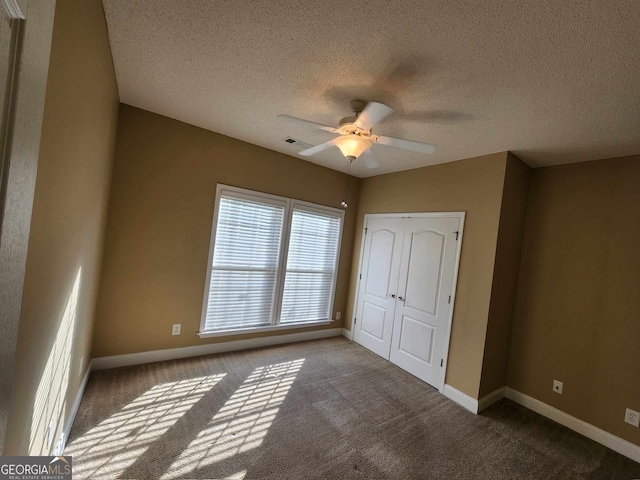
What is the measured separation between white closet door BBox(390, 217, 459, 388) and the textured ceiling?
1.14m

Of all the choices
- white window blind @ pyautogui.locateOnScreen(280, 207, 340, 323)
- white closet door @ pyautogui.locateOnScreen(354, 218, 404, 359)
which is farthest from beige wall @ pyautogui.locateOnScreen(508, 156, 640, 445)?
white window blind @ pyautogui.locateOnScreen(280, 207, 340, 323)

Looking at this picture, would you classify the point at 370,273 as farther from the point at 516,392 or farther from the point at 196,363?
the point at 196,363

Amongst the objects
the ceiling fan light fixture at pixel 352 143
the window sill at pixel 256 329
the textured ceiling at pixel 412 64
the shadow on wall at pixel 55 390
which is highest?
the textured ceiling at pixel 412 64

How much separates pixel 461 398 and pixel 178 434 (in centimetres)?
266

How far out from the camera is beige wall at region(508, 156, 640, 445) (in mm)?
2453

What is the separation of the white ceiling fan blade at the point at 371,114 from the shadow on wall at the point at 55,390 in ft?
6.86

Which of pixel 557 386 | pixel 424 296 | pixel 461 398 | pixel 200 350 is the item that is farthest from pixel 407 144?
pixel 200 350

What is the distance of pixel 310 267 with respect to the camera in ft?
13.5

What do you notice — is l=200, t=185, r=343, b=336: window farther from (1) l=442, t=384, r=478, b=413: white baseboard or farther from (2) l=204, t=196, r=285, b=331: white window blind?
(1) l=442, t=384, r=478, b=413: white baseboard

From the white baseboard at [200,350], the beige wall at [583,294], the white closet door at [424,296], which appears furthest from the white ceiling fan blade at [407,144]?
the white baseboard at [200,350]

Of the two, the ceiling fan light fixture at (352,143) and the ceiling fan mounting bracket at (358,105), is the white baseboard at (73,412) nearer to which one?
the ceiling fan light fixture at (352,143)

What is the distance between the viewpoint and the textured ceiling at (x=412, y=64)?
1338 mm

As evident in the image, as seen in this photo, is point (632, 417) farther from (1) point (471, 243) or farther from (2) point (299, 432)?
(2) point (299, 432)

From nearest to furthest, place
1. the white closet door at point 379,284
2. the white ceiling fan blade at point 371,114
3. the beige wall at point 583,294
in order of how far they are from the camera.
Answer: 1. the white ceiling fan blade at point 371,114
2. the beige wall at point 583,294
3. the white closet door at point 379,284
